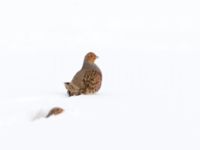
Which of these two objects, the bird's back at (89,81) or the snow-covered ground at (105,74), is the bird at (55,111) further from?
the bird's back at (89,81)

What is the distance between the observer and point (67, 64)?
53.3 feet

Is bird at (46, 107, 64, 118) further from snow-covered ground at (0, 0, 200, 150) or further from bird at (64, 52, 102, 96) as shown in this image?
bird at (64, 52, 102, 96)

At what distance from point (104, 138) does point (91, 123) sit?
0.45 meters

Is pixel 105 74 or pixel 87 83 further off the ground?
pixel 87 83

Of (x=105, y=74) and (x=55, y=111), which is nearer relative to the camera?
(x=55, y=111)

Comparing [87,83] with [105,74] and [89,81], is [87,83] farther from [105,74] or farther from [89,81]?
[105,74]

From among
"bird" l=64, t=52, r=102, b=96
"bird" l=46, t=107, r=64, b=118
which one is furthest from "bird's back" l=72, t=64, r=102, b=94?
"bird" l=46, t=107, r=64, b=118

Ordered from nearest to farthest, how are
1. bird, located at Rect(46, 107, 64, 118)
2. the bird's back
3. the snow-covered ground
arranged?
the snow-covered ground < bird, located at Rect(46, 107, 64, 118) < the bird's back

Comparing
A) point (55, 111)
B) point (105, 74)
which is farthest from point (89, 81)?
point (105, 74)

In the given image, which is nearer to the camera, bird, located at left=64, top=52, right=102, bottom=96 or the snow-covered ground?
the snow-covered ground

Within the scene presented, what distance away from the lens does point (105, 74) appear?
47.7ft

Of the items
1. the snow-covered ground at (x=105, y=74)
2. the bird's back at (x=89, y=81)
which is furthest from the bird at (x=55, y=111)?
the bird's back at (x=89, y=81)

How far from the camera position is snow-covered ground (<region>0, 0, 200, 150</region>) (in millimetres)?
7988

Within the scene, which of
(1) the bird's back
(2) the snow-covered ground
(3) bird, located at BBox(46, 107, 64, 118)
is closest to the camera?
(2) the snow-covered ground
